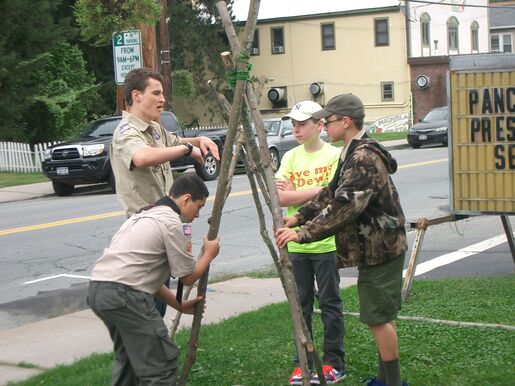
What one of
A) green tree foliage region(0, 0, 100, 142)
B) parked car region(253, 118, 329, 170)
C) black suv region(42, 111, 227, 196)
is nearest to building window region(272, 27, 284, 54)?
green tree foliage region(0, 0, 100, 142)

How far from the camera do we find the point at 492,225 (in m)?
13.3

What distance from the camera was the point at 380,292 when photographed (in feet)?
16.1

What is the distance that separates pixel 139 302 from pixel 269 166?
111cm

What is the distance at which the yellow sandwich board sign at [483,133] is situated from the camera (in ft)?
24.5

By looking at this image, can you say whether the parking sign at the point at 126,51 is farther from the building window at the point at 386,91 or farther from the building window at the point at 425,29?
the building window at the point at 425,29

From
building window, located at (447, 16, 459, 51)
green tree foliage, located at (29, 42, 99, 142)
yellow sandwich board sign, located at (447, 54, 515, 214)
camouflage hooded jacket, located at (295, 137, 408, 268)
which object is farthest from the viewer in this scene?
building window, located at (447, 16, 459, 51)

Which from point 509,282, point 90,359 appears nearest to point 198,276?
point 90,359

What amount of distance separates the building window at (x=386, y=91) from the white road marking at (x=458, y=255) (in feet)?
120

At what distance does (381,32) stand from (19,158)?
25.6 metres

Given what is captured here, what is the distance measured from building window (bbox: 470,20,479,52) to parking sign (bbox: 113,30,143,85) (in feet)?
137

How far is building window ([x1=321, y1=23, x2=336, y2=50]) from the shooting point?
4812 centimetres

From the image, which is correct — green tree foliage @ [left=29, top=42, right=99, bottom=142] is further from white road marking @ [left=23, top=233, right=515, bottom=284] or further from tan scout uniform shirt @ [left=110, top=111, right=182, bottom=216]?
tan scout uniform shirt @ [left=110, top=111, right=182, bottom=216]

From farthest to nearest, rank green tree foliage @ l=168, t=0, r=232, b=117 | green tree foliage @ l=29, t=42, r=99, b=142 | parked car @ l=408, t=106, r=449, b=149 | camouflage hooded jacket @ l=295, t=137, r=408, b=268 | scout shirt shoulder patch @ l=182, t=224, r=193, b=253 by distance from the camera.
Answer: green tree foliage @ l=168, t=0, r=232, b=117
parked car @ l=408, t=106, r=449, b=149
green tree foliage @ l=29, t=42, r=99, b=142
camouflage hooded jacket @ l=295, t=137, r=408, b=268
scout shirt shoulder patch @ l=182, t=224, r=193, b=253

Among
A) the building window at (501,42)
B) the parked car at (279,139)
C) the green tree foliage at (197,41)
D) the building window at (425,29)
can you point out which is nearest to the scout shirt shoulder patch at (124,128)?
the parked car at (279,139)
